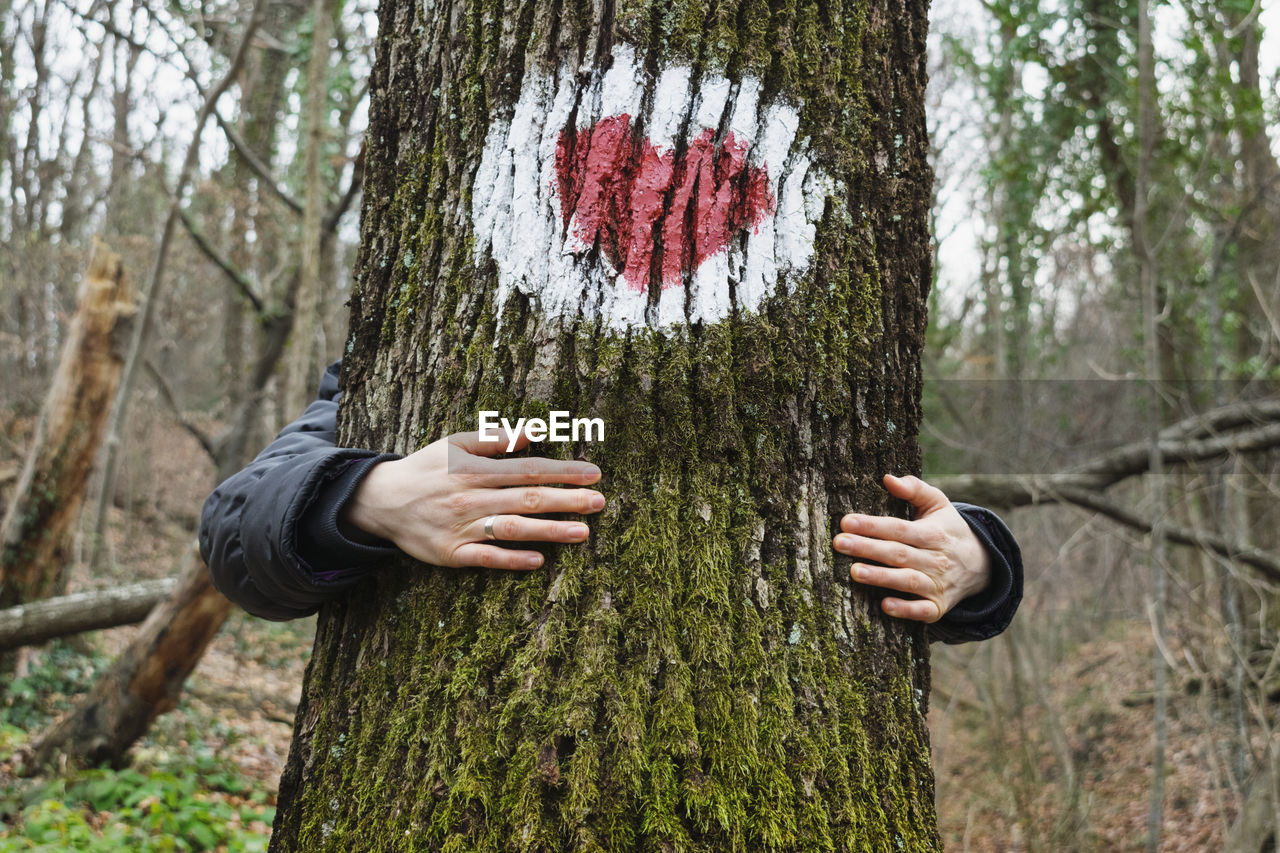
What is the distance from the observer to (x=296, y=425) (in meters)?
1.75

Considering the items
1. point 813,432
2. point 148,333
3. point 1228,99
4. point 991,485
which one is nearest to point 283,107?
point 148,333

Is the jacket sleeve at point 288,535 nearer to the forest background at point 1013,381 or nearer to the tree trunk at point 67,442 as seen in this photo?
the forest background at point 1013,381

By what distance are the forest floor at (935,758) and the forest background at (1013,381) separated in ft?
0.10

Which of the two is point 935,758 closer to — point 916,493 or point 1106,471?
point 1106,471

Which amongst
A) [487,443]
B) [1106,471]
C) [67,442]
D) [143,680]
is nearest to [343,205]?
[67,442]

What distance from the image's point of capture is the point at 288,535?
1.27 m

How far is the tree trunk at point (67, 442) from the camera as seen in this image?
5.44 meters

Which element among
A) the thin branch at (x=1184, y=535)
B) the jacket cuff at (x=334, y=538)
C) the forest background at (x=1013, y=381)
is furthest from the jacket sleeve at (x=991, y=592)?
the thin branch at (x=1184, y=535)

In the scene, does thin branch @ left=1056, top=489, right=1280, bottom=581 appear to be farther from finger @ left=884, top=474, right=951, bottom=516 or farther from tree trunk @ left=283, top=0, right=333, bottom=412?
tree trunk @ left=283, top=0, right=333, bottom=412

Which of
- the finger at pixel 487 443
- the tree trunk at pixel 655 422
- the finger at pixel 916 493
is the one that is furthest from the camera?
the finger at pixel 916 493

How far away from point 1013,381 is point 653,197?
26.0 ft

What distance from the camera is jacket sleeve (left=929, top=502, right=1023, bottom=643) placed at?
1.47 m

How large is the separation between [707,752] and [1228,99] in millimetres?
7085

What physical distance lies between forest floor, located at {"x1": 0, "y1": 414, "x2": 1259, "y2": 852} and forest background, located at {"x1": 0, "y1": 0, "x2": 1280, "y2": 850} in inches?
1.2
